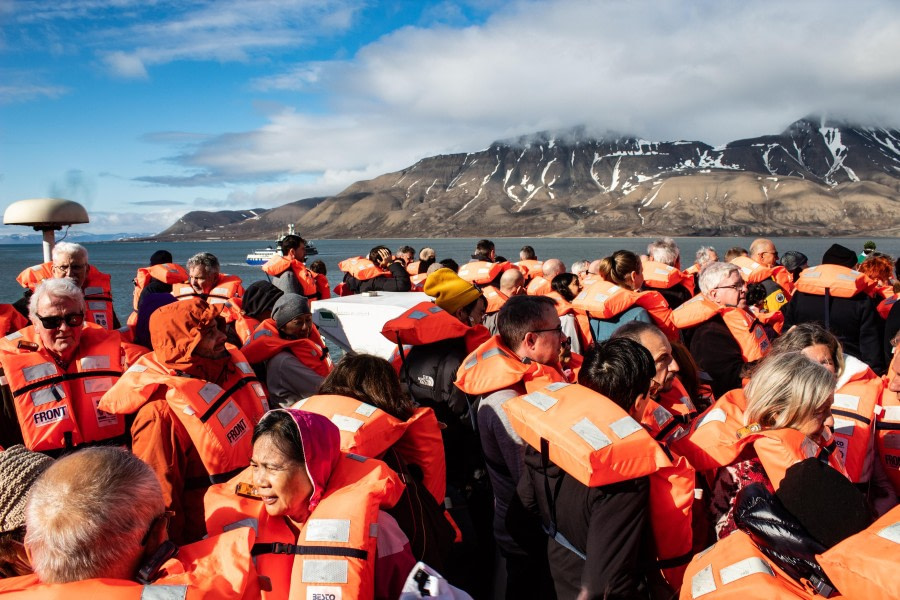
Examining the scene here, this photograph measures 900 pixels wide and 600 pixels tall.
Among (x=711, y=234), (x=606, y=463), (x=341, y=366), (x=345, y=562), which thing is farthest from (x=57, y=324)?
(x=711, y=234)

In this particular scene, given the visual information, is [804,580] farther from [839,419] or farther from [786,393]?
[839,419]

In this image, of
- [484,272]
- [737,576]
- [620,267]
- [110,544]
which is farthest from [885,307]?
[110,544]

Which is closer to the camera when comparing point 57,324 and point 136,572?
point 136,572

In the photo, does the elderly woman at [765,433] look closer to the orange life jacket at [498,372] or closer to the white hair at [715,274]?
the orange life jacket at [498,372]

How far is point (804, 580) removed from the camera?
159 cm

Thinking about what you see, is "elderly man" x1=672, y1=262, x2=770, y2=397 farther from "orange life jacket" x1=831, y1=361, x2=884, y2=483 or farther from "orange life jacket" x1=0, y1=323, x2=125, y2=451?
"orange life jacket" x1=0, y1=323, x2=125, y2=451

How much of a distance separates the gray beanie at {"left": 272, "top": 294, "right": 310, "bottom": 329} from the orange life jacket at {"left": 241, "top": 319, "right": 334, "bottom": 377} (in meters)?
0.10

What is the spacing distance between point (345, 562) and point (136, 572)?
0.58 metres

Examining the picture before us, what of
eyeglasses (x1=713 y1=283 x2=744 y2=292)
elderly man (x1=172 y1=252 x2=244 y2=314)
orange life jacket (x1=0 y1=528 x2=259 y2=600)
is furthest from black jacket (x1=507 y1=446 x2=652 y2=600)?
elderly man (x1=172 y1=252 x2=244 y2=314)

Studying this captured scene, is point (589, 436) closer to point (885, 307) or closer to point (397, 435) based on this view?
point (397, 435)

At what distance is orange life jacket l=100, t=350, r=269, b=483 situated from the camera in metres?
2.66

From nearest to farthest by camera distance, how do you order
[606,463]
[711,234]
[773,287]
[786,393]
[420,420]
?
1. [606,463]
2. [786,393]
3. [420,420]
4. [773,287]
5. [711,234]

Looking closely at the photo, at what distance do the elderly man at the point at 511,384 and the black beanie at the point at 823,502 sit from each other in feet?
3.92

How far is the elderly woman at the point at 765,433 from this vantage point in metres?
2.17
